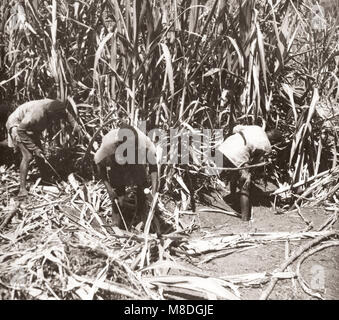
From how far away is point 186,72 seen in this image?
10.1ft

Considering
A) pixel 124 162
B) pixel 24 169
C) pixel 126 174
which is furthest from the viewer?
pixel 24 169

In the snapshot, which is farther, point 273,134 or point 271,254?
point 273,134

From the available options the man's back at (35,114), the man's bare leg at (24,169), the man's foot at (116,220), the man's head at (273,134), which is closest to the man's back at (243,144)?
the man's head at (273,134)

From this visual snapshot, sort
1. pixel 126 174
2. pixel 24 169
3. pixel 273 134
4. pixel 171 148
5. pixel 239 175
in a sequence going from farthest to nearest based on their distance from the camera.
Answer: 1. pixel 239 175
2. pixel 273 134
3. pixel 24 169
4. pixel 171 148
5. pixel 126 174

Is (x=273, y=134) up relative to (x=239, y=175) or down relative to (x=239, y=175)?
up

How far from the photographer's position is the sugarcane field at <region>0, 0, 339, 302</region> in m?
2.62

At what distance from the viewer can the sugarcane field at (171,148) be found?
2.62 m

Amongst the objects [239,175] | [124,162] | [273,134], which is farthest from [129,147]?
[273,134]

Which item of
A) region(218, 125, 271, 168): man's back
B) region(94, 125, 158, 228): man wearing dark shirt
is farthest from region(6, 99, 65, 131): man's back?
region(218, 125, 271, 168): man's back

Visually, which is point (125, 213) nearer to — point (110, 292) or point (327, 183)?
point (110, 292)

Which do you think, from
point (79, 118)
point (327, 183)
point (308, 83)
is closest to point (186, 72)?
point (79, 118)

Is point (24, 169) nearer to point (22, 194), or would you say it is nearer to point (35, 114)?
A: point (22, 194)

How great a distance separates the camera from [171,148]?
10.5ft

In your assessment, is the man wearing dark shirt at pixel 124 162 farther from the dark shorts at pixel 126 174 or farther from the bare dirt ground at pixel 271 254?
the bare dirt ground at pixel 271 254
